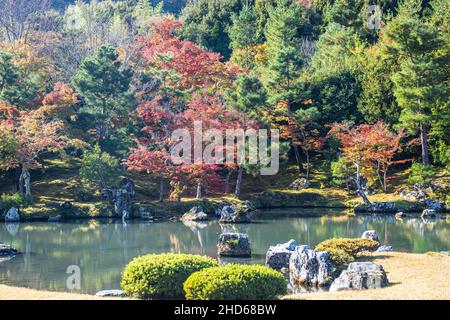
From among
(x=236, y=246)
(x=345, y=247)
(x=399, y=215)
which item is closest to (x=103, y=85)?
(x=399, y=215)

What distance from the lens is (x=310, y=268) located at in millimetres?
17656

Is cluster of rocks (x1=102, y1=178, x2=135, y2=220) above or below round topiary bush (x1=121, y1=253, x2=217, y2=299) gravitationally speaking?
above

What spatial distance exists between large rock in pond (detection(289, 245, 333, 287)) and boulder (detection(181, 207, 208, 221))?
15069mm

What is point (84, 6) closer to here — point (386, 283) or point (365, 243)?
point (365, 243)

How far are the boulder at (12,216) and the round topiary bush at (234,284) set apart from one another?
21.3m

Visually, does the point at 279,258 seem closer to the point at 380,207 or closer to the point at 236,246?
the point at 236,246

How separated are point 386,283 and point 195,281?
4754mm

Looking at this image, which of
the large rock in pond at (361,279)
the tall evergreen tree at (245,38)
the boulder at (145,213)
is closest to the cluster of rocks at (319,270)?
Result: the large rock in pond at (361,279)

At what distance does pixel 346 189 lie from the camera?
1532 inches

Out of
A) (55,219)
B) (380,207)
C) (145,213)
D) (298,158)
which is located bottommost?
(55,219)

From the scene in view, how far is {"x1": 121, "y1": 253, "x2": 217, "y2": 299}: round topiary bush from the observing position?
1399 cm

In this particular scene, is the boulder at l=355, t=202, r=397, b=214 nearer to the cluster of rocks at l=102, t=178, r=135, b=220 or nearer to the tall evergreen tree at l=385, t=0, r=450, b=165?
the tall evergreen tree at l=385, t=0, r=450, b=165

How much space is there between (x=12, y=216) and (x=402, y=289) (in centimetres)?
2314

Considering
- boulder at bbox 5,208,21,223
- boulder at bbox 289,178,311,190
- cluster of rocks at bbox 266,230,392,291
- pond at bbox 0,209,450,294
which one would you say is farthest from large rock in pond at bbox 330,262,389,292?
boulder at bbox 289,178,311,190
